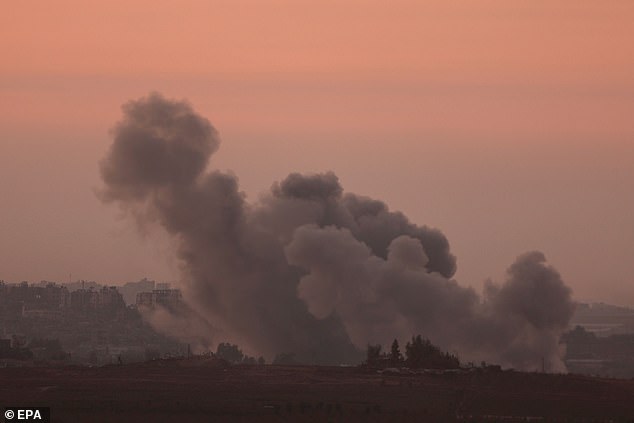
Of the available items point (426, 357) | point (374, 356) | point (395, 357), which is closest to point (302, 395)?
point (426, 357)

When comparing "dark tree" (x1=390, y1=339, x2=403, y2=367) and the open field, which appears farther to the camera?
"dark tree" (x1=390, y1=339, x2=403, y2=367)

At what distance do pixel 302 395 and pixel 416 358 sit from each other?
2128cm

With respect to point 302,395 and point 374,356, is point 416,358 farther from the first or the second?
point 302,395

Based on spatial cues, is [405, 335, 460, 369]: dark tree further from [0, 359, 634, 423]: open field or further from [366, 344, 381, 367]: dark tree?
[0, 359, 634, 423]: open field

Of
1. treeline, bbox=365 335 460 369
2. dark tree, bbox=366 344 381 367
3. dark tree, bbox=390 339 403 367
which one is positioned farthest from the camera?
dark tree, bbox=366 344 381 367

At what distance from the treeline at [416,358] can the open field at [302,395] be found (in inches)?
188

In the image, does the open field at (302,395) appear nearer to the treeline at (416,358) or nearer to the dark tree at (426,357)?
the treeline at (416,358)

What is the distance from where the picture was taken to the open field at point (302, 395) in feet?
375

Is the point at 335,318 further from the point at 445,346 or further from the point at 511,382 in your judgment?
the point at 511,382

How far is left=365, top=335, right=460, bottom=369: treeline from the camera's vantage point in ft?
464

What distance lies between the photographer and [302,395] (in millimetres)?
124250

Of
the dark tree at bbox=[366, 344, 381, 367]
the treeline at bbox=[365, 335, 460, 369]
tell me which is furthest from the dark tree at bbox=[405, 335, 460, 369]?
the dark tree at bbox=[366, 344, 381, 367]

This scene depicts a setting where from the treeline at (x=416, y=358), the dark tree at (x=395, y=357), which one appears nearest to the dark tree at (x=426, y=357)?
the treeline at (x=416, y=358)

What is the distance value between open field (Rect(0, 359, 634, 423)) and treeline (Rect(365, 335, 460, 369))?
4788mm
